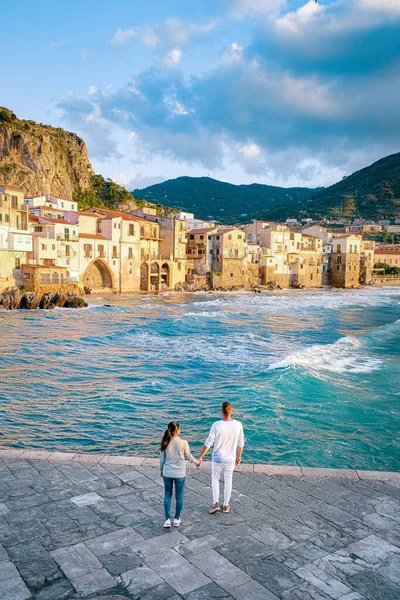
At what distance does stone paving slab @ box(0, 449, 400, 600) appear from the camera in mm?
5188

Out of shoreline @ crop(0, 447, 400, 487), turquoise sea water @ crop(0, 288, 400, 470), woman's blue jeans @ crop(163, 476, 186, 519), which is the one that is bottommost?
turquoise sea water @ crop(0, 288, 400, 470)

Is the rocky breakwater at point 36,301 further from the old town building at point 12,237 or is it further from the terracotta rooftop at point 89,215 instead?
the terracotta rooftop at point 89,215

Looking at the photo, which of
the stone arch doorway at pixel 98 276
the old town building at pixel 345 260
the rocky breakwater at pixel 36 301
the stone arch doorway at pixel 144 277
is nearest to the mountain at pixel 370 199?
the old town building at pixel 345 260

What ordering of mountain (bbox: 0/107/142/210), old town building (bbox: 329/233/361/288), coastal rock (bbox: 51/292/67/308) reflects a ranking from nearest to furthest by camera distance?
coastal rock (bbox: 51/292/67/308) < mountain (bbox: 0/107/142/210) < old town building (bbox: 329/233/361/288)

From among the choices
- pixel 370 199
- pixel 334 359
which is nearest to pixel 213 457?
pixel 334 359

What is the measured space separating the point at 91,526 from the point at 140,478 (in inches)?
67.7

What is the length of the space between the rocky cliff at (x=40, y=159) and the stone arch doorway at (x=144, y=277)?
1048 inches

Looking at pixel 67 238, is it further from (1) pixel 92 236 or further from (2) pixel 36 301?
(2) pixel 36 301

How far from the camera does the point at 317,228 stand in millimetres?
99562

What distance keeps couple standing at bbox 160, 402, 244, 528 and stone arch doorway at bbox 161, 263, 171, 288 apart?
61744 mm

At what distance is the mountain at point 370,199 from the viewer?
166375 mm

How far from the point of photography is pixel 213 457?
6.92 metres

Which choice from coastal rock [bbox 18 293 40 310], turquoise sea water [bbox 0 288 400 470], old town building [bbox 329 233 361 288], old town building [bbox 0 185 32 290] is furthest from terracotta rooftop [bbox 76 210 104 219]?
old town building [bbox 329 233 361 288]

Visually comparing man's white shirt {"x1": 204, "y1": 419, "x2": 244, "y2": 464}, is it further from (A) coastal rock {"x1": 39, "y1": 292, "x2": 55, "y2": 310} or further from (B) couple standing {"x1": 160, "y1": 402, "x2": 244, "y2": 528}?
(A) coastal rock {"x1": 39, "y1": 292, "x2": 55, "y2": 310}
